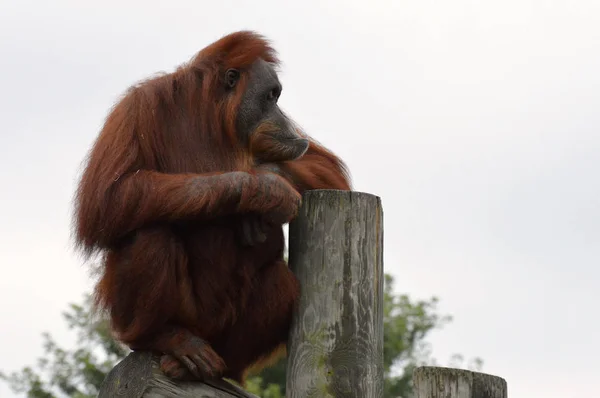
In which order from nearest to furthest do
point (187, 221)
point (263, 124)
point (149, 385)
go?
point (149, 385), point (187, 221), point (263, 124)

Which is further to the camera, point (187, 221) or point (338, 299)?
point (187, 221)

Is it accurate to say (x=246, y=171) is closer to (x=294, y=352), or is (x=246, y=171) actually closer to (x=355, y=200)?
(x=355, y=200)

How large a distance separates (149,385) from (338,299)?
0.99m

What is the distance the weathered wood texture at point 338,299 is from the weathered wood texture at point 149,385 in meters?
0.35

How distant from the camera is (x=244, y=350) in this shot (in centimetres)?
587

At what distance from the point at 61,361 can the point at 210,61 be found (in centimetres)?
1257

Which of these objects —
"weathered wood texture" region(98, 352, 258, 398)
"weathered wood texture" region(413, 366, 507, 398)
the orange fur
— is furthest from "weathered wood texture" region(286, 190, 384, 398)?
"weathered wood texture" region(98, 352, 258, 398)

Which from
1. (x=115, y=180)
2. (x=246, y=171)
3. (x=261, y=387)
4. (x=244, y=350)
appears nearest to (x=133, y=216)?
(x=115, y=180)

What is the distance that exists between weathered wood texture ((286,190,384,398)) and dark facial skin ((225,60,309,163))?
0.50 meters

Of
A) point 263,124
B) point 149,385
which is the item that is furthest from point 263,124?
point 149,385

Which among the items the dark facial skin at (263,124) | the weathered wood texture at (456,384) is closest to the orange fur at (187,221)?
the dark facial skin at (263,124)

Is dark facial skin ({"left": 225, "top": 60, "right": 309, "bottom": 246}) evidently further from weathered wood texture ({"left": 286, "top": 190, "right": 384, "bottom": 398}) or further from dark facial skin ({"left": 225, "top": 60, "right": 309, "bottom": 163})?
weathered wood texture ({"left": 286, "top": 190, "right": 384, "bottom": 398})

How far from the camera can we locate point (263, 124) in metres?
6.00

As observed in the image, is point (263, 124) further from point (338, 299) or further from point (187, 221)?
point (338, 299)
